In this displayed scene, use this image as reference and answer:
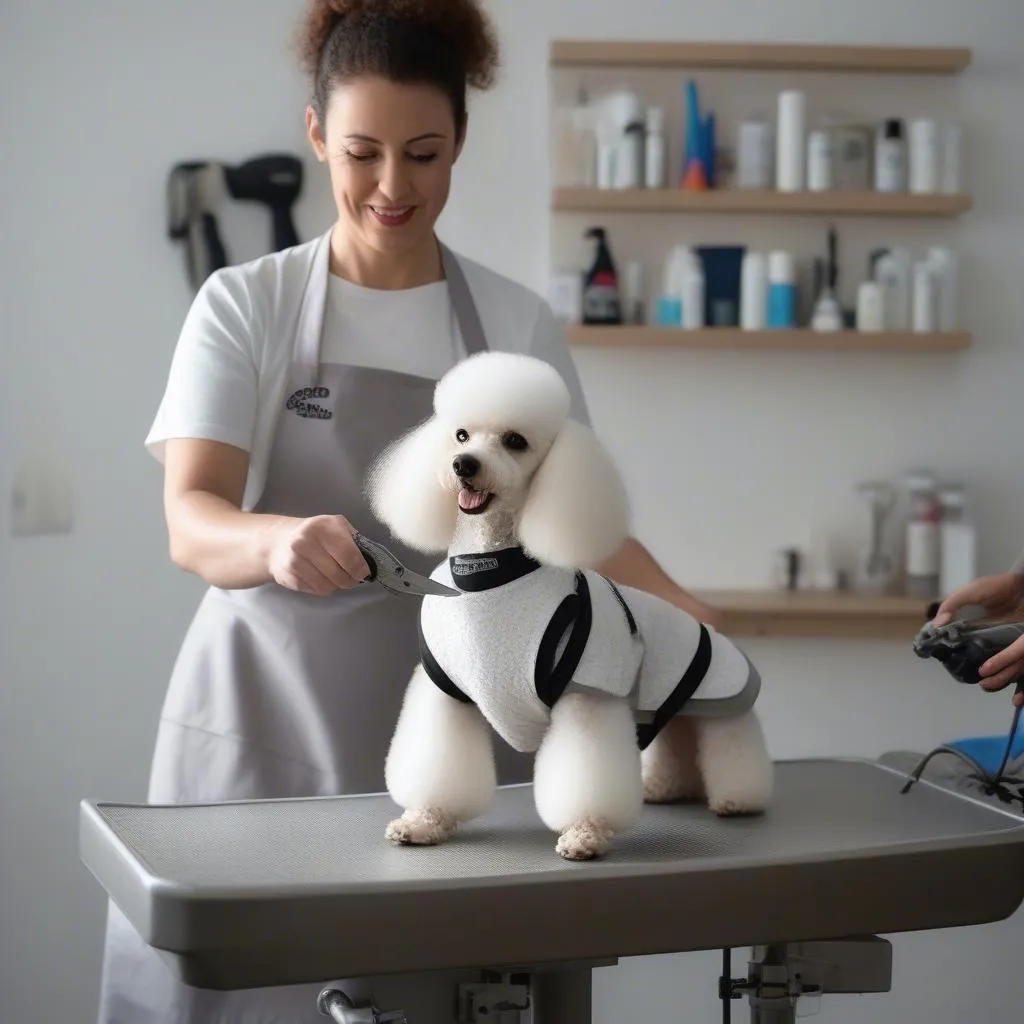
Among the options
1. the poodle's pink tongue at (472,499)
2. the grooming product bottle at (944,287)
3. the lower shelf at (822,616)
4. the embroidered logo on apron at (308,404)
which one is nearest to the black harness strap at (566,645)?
the poodle's pink tongue at (472,499)

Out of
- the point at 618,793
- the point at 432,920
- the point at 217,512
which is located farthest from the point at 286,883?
the point at 217,512

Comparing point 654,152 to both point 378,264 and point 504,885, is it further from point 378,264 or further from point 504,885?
point 504,885

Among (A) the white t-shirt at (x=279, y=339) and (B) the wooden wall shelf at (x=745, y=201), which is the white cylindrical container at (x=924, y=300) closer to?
(B) the wooden wall shelf at (x=745, y=201)

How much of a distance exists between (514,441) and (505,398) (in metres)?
0.04

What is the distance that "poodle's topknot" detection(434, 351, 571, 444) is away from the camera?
3.44ft

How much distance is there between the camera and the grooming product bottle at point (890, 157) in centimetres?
278

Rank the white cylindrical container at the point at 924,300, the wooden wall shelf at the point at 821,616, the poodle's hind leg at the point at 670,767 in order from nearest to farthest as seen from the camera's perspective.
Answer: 1. the poodle's hind leg at the point at 670,767
2. the wooden wall shelf at the point at 821,616
3. the white cylindrical container at the point at 924,300

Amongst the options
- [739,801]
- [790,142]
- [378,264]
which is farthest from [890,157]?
[739,801]

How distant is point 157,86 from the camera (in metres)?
2.77

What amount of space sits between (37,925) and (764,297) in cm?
204

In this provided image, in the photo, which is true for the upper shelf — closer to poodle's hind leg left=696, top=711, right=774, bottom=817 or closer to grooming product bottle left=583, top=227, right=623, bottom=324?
grooming product bottle left=583, top=227, right=623, bottom=324

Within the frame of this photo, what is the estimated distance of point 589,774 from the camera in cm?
104

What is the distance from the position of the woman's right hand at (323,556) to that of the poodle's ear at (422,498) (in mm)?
83

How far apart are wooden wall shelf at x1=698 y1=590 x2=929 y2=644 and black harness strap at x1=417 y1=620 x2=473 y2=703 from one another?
5.43 feet
